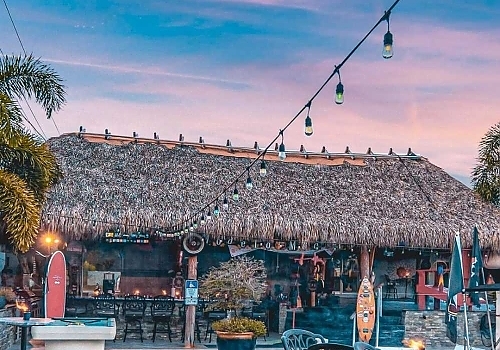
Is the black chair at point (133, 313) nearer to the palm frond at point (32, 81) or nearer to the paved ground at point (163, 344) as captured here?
the paved ground at point (163, 344)

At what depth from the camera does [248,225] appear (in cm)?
1522

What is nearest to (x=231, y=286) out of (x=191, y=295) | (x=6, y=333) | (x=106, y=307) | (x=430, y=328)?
(x=191, y=295)

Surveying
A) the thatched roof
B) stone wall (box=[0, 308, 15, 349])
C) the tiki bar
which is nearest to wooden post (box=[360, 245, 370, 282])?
the tiki bar

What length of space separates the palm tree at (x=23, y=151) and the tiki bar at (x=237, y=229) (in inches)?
95.3

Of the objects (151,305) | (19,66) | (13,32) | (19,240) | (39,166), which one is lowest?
(151,305)

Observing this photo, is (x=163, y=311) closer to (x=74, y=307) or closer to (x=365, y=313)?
(x=74, y=307)

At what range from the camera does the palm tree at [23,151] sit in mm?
10898

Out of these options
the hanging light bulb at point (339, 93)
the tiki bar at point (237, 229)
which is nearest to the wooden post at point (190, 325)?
the tiki bar at point (237, 229)

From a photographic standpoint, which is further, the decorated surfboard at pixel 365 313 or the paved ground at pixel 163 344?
the paved ground at pixel 163 344

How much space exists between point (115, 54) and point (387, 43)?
353 inches

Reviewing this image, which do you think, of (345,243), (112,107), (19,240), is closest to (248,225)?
(345,243)

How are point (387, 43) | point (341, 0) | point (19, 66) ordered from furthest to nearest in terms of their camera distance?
point (19, 66)
point (341, 0)
point (387, 43)

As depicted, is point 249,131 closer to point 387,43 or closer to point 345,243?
point 345,243

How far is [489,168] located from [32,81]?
446 inches
